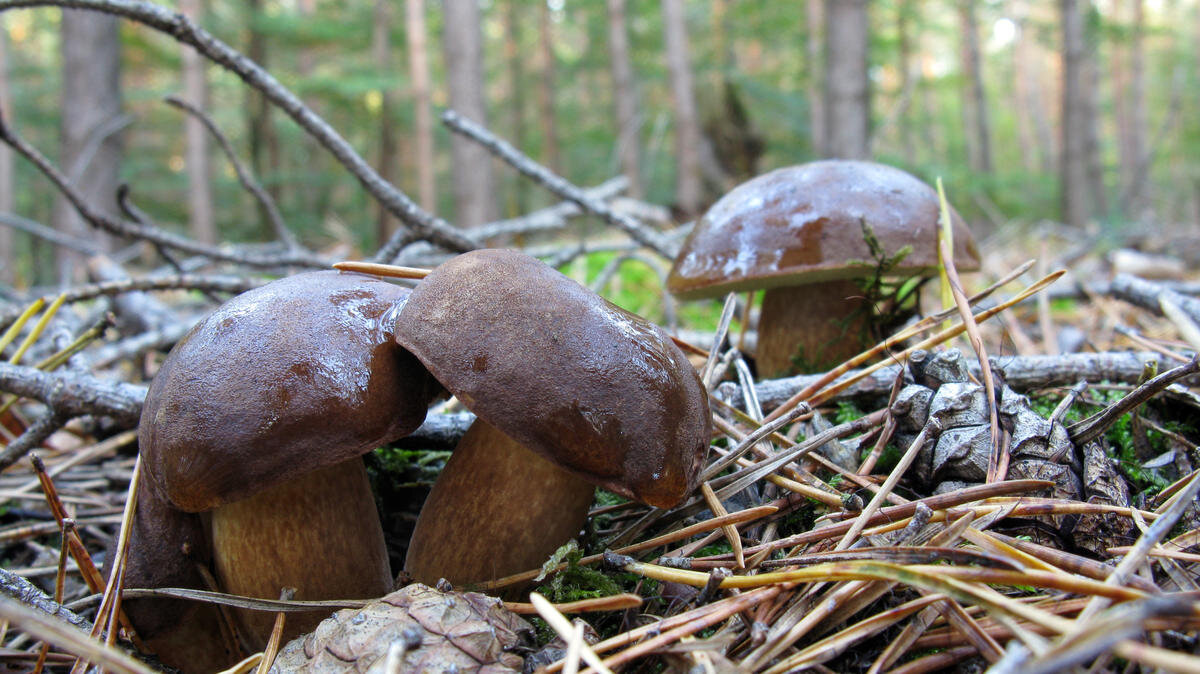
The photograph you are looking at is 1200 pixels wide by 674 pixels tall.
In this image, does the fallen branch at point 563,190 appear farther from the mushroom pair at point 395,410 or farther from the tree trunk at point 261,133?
the tree trunk at point 261,133

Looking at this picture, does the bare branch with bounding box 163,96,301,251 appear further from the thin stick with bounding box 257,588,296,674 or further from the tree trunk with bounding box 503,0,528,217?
the tree trunk with bounding box 503,0,528,217

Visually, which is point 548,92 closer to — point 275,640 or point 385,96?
point 385,96

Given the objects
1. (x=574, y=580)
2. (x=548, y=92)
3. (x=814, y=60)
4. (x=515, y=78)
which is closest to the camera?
(x=574, y=580)

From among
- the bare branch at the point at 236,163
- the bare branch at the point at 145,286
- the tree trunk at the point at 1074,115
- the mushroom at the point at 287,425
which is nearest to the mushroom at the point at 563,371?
the mushroom at the point at 287,425

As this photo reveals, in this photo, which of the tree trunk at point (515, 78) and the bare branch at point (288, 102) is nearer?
the bare branch at point (288, 102)

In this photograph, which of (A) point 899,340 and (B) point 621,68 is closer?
(A) point 899,340

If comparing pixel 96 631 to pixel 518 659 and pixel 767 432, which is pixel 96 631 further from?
pixel 767 432

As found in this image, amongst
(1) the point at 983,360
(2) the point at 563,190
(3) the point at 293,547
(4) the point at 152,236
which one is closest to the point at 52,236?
(4) the point at 152,236
